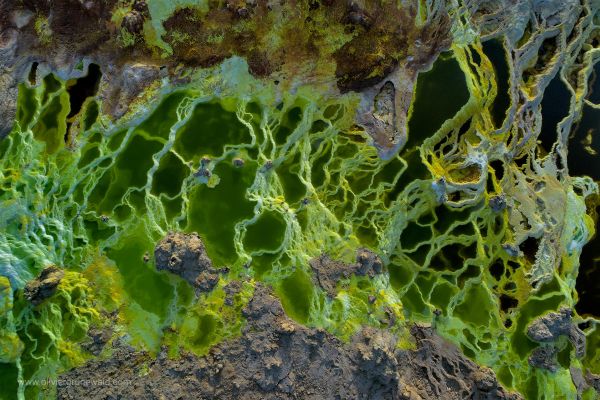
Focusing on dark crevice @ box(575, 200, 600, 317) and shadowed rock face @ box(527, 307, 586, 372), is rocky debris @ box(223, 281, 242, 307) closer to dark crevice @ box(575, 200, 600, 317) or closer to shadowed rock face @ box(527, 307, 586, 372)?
shadowed rock face @ box(527, 307, 586, 372)

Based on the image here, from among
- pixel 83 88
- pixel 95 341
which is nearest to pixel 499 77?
pixel 83 88

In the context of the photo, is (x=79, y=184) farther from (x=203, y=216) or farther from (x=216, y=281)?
(x=216, y=281)

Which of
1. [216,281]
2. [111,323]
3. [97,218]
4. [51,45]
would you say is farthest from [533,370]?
[51,45]

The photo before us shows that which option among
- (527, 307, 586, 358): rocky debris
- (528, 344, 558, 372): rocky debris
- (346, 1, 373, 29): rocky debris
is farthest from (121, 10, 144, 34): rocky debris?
(528, 344, 558, 372): rocky debris

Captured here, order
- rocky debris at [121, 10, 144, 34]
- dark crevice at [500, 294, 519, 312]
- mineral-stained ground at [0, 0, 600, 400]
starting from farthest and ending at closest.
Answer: rocky debris at [121, 10, 144, 34]
dark crevice at [500, 294, 519, 312]
mineral-stained ground at [0, 0, 600, 400]

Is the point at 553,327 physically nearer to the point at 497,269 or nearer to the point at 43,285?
the point at 497,269

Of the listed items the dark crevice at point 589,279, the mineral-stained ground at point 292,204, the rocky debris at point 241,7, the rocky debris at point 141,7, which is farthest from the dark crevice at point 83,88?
the dark crevice at point 589,279
